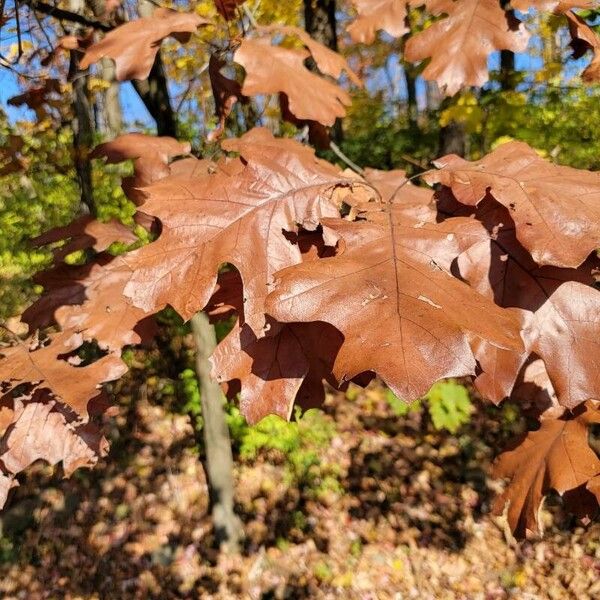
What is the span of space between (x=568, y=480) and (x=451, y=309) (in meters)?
0.86

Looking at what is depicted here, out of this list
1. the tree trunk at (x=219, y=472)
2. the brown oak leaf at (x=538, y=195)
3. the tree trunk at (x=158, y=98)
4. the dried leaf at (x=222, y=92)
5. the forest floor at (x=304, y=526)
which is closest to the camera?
the brown oak leaf at (x=538, y=195)

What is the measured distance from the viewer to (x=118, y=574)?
4051mm

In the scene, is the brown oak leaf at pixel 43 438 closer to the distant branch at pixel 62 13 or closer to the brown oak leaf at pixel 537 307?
the brown oak leaf at pixel 537 307

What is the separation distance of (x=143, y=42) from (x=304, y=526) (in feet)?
12.6

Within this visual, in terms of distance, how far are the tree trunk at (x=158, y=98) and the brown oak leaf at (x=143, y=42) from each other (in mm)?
1110

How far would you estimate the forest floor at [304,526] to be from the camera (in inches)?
152

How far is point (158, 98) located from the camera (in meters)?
2.57

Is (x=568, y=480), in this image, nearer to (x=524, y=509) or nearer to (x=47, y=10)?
(x=524, y=509)

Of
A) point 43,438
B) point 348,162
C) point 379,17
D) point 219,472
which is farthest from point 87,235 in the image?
point 219,472

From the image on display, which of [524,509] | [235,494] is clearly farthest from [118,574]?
[524,509]

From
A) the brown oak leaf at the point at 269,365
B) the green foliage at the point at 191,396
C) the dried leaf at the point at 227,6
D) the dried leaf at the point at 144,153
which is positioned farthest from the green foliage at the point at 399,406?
the brown oak leaf at the point at 269,365

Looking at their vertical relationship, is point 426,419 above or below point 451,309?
below

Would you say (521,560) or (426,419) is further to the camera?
(426,419)

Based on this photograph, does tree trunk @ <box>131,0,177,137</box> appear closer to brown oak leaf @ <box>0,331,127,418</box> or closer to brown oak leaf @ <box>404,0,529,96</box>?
brown oak leaf @ <box>404,0,529,96</box>
